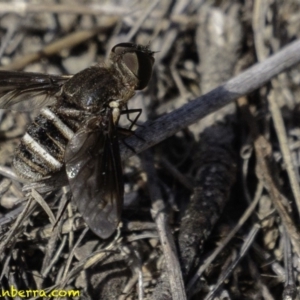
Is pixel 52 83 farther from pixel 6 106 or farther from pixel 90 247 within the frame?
pixel 90 247

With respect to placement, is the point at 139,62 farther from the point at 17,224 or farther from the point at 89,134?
the point at 17,224

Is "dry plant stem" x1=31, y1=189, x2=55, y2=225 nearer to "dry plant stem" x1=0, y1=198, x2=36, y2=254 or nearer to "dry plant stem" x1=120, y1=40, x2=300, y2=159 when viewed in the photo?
"dry plant stem" x1=0, y1=198, x2=36, y2=254

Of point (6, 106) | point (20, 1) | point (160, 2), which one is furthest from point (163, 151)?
point (20, 1)

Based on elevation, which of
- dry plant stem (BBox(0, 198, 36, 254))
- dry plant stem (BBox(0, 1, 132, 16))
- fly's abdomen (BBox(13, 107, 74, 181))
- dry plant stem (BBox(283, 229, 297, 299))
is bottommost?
dry plant stem (BBox(283, 229, 297, 299))

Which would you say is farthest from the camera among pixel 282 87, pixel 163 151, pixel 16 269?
pixel 282 87

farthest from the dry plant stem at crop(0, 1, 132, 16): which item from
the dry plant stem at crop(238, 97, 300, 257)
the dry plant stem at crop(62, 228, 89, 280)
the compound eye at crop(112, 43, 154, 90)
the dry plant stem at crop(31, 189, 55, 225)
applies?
the dry plant stem at crop(62, 228, 89, 280)

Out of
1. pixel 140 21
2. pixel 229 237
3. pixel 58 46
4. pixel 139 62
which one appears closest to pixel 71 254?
pixel 229 237

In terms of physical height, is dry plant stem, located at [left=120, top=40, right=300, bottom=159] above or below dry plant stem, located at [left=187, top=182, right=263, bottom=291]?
above

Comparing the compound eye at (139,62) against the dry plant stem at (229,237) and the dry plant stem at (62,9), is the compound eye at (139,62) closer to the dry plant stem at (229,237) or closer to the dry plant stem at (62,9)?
the dry plant stem at (229,237)
